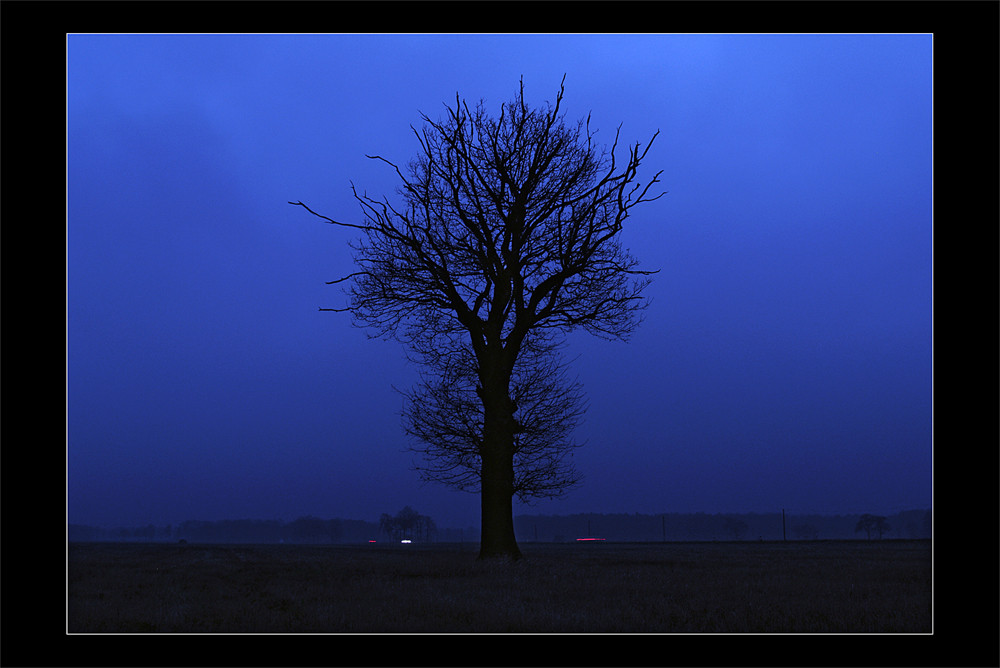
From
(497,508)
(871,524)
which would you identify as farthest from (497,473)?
(871,524)

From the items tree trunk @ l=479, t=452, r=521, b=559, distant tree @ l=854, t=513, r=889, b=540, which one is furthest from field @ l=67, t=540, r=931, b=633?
distant tree @ l=854, t=513, r=889, b=540

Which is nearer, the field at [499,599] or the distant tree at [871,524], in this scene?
the field at [499,599]

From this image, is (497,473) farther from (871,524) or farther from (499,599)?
(871,524)

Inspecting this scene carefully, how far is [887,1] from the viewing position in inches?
399

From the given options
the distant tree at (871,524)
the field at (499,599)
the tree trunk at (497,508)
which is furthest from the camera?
the distant tree at (871,524)

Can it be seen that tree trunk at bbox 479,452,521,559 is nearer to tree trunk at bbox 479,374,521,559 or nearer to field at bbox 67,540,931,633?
tree trunk at bbox 479,374,521,559

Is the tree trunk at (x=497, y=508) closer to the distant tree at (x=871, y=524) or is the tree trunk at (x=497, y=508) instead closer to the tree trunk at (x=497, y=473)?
the tree trunk at (x=497, y=473)

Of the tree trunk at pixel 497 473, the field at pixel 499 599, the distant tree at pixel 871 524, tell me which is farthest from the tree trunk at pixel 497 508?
the distant tree at pixel 871 524

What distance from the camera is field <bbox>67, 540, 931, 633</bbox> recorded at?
10.7m

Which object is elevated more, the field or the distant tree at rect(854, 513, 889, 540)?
the field

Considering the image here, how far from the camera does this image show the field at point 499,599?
10.7m
